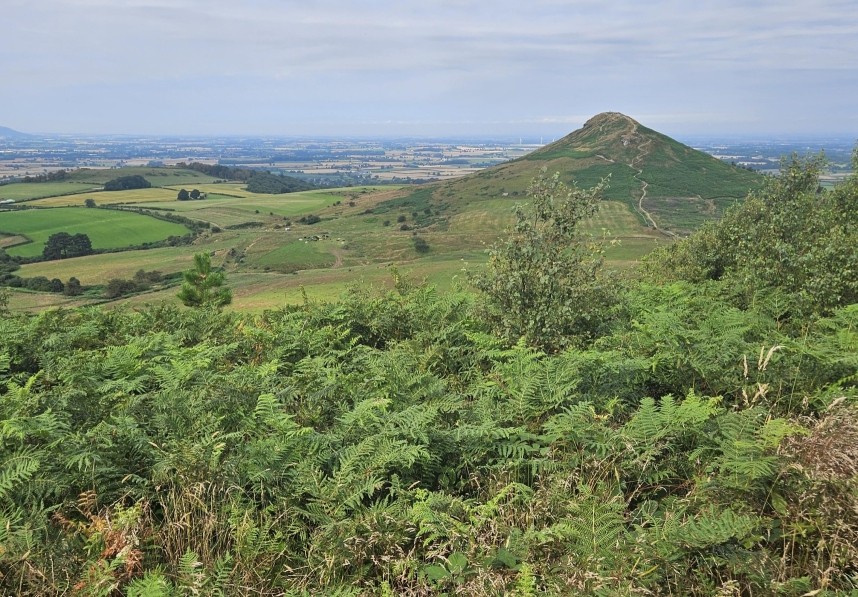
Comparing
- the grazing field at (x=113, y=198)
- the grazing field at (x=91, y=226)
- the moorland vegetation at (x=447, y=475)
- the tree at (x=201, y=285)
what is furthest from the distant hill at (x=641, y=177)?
the moorland vegetation at (x=447, y=475)

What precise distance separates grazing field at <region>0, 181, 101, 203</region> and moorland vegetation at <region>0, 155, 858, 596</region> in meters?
196

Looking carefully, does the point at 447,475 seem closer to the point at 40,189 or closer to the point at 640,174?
the point at 640,174

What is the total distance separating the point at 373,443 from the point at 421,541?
3.82 feet

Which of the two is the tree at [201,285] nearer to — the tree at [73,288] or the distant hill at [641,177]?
the tree at [73,288]

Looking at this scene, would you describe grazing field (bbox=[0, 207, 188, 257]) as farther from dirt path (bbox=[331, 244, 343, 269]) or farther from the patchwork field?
dirt path (bbox=[331, 244, 343, 269])

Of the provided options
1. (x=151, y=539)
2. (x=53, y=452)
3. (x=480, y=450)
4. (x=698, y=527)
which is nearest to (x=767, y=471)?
(x=698, y=527)

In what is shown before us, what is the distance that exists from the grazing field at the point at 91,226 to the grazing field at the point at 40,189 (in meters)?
37.8

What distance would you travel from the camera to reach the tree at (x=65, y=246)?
104438 millimetres

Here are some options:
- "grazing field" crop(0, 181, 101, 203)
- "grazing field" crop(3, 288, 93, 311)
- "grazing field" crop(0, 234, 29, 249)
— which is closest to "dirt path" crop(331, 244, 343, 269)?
"grazing field" crop(3, 288, 93, 311)

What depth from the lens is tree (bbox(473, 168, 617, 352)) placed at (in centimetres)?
1100

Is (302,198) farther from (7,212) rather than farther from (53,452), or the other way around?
(53,452)

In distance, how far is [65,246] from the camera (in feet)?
353

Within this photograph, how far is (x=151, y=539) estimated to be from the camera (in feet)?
14.1

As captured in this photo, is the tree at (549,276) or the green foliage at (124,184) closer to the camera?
the tree at (549,276)
